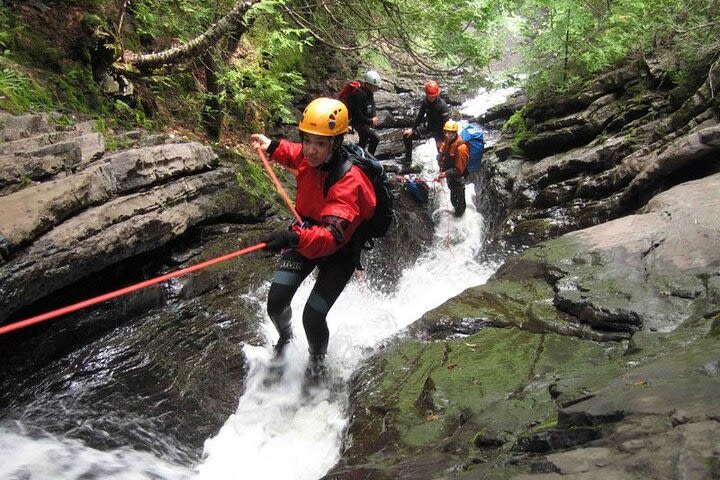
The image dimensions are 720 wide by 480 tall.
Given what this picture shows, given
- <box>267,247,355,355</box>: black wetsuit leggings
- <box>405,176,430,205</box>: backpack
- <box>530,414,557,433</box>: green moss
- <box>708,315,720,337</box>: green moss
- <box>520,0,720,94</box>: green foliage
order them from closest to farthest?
<box>530,414,557,433</box>: green moss
<box>708,315,720,337</box>: green moss
<box>267,247,355,355</box>: black wetsuit leggings
<box>520,0,720,94</box>: green foliage
<box>405,176,430,205</box>: backpack

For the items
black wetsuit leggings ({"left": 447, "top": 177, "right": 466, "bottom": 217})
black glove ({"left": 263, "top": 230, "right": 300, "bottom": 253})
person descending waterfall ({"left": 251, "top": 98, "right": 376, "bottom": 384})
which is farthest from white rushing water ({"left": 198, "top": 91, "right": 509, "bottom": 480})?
black wetsuit leggings ({"left": 447, "top": 177, "right": 466, "bottom": 217})

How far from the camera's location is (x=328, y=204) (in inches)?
170

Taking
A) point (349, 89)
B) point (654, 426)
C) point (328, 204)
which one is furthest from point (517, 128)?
point (654, 426)

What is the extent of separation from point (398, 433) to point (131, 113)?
6.72m

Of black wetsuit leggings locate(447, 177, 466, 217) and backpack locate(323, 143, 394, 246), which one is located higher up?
black wetsuit leggings locate(447, 177, 466, 217)

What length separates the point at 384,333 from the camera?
6.79 m

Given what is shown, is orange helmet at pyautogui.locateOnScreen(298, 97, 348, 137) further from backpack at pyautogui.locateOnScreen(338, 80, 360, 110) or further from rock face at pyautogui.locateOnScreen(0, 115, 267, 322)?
backpack at pyautogui.locateOnScreen(338, 80, 360, 110)

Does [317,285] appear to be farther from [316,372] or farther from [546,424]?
[546,424]

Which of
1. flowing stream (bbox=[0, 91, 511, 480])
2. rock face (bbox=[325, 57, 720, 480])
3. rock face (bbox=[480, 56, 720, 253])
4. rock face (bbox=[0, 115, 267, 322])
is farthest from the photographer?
rock face (bbox=[480, 56, 720, 253])

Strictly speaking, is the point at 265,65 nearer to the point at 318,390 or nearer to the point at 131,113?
the point at 131,113

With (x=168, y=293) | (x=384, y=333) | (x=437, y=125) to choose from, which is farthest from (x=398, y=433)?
(x=437, y=125)

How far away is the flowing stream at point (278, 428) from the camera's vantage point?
392 centimetres

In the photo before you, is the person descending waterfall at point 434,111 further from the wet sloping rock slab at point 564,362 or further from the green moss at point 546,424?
the green moss at point 546,424

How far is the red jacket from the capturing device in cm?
418
